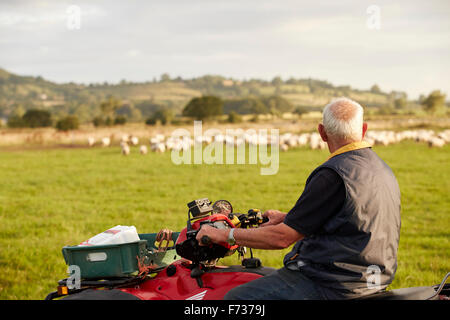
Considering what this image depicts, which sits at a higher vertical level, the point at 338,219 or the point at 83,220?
the point at 338,219

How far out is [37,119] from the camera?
76125 millimetres

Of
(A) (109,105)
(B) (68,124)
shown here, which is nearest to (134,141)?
(B) (68,124)

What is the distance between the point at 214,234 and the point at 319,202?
787mm

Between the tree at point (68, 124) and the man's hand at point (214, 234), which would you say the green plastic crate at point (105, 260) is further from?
the tree at point (68, 124)

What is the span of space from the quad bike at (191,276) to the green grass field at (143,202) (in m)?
3.86

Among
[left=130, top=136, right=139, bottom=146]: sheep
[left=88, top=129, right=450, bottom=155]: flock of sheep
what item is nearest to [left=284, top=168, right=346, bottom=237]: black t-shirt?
[left=88, top=129, right=450, bottom=155]: flock of sheep

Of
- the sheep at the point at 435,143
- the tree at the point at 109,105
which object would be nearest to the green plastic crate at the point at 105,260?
the sheep at the point at 435,143

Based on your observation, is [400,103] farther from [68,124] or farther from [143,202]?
[143,202]

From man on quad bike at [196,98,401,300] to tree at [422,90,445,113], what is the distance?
409 ft

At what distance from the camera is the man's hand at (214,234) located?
328cm
